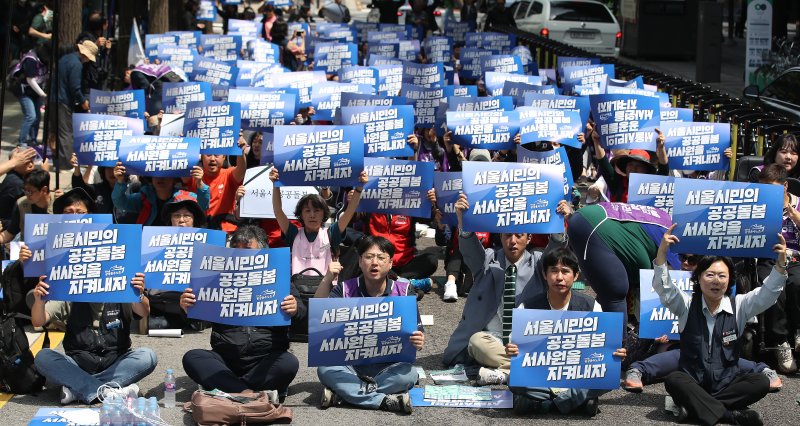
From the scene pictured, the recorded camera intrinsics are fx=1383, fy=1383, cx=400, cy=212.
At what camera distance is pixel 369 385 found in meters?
8.87

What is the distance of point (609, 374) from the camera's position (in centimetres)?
851

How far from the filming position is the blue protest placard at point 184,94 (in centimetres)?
1482

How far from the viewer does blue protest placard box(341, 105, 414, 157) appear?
42.1ft

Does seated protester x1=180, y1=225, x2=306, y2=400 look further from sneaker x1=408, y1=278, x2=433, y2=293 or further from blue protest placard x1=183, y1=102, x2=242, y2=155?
blue protest placard x1=183, y1=102, x2=242, y2=155

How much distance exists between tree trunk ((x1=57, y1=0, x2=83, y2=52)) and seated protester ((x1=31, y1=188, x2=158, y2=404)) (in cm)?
1087

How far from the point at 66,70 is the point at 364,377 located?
10076mm

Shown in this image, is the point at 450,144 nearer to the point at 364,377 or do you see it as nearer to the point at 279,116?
the point at 279,116

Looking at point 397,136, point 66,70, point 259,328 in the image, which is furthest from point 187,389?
point 66,70

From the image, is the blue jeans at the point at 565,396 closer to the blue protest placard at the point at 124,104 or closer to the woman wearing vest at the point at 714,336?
the woman wearing vest at the point at 714,336

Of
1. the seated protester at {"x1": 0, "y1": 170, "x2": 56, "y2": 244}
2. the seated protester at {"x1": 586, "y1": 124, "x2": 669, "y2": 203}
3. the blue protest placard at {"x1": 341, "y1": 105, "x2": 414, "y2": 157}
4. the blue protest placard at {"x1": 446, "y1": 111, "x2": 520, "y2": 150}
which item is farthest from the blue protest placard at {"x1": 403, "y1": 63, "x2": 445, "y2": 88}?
the seated protester at {"x1": 0, "y1": 170, "x2": 56, "y2": 244}

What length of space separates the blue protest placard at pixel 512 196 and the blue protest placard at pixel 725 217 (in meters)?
1.22

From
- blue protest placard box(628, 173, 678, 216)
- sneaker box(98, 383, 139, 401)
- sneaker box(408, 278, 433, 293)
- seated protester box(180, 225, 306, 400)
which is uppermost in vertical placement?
blue protest placard box(628, 173, 678, 216)

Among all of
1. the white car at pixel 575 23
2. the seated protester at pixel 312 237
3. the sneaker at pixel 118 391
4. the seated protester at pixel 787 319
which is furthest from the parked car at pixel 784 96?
the white car at pixel 575 23

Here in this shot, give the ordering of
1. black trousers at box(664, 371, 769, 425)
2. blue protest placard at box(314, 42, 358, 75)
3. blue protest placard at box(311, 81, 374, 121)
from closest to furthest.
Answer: black trousers at box(664, 371, 769, 425) → blue protest placard at box(311, 81, 374, 121) → blue protest placard at box(314, 42, 358, 75)
